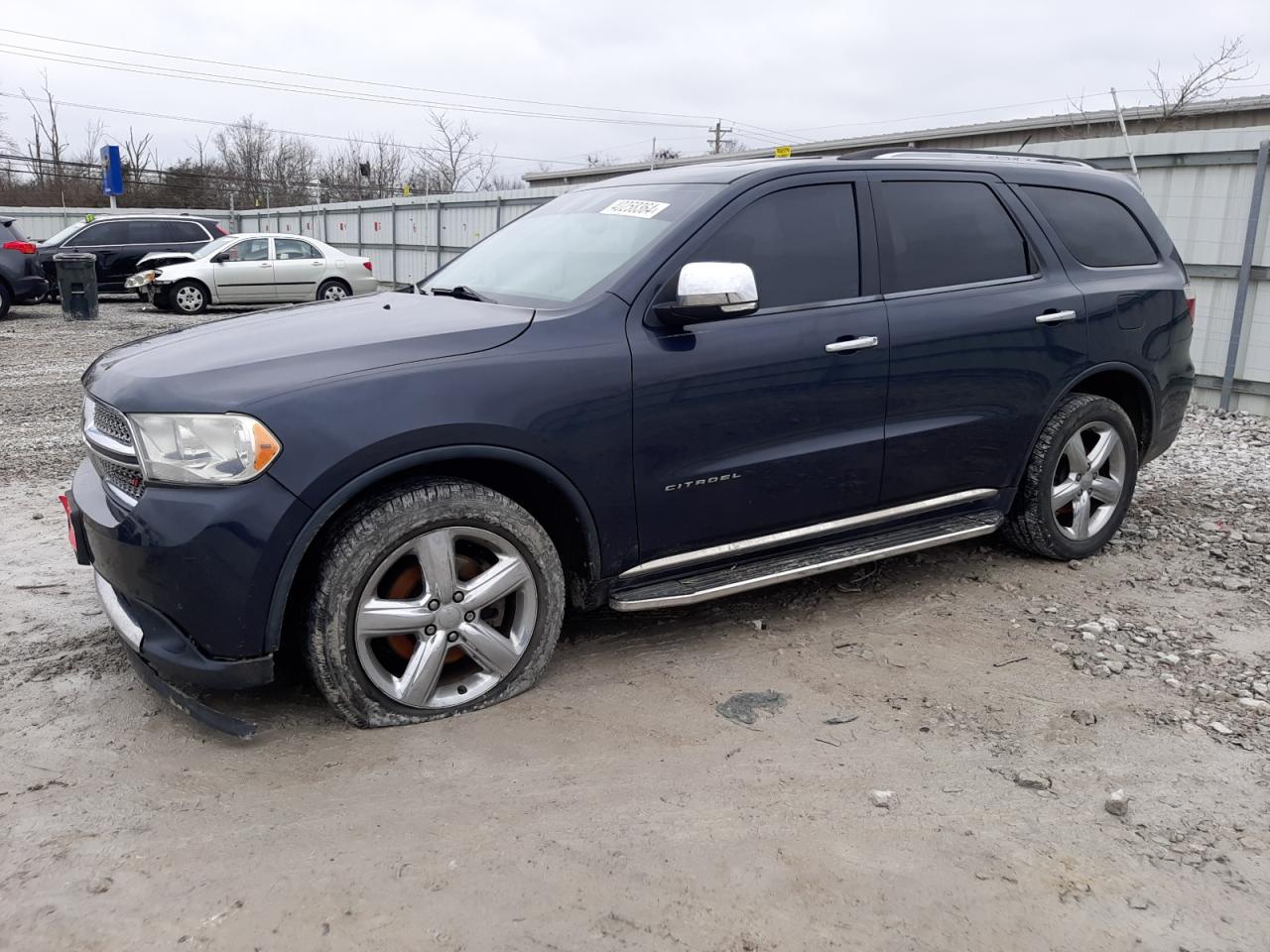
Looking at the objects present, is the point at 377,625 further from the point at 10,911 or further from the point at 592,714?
the point at 10,911

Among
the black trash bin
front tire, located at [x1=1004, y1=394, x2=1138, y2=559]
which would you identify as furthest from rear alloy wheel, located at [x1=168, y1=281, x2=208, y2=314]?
front tire, located at [x1=1004, y1=394, x2=1138, y2=559]

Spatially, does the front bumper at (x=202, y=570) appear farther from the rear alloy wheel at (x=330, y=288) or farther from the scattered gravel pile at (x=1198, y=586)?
the rear alloy wheel at (x=330, y=288)

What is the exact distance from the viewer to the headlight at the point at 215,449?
282 cm

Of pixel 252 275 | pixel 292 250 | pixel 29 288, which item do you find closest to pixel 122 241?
pixel 252 275

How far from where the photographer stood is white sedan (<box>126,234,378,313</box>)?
1720 centimetres

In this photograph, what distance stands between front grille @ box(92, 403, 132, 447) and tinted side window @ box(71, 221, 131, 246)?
1816 cm

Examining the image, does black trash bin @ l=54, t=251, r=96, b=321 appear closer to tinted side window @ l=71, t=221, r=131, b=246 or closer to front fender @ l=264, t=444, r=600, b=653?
tinted side window @ l=71, t=221, r=131, b=246

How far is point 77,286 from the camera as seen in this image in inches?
605

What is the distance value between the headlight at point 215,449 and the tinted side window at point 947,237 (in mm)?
2445

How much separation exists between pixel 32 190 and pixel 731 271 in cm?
4771

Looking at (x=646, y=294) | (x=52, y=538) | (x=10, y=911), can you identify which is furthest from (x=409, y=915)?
(x=52, y=538)

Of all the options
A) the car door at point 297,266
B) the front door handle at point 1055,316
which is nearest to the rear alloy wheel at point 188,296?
the car door at point 297,266

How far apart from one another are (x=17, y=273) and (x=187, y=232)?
Answer: 14.9ft

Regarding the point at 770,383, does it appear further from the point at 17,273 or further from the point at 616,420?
the point at 17,273
